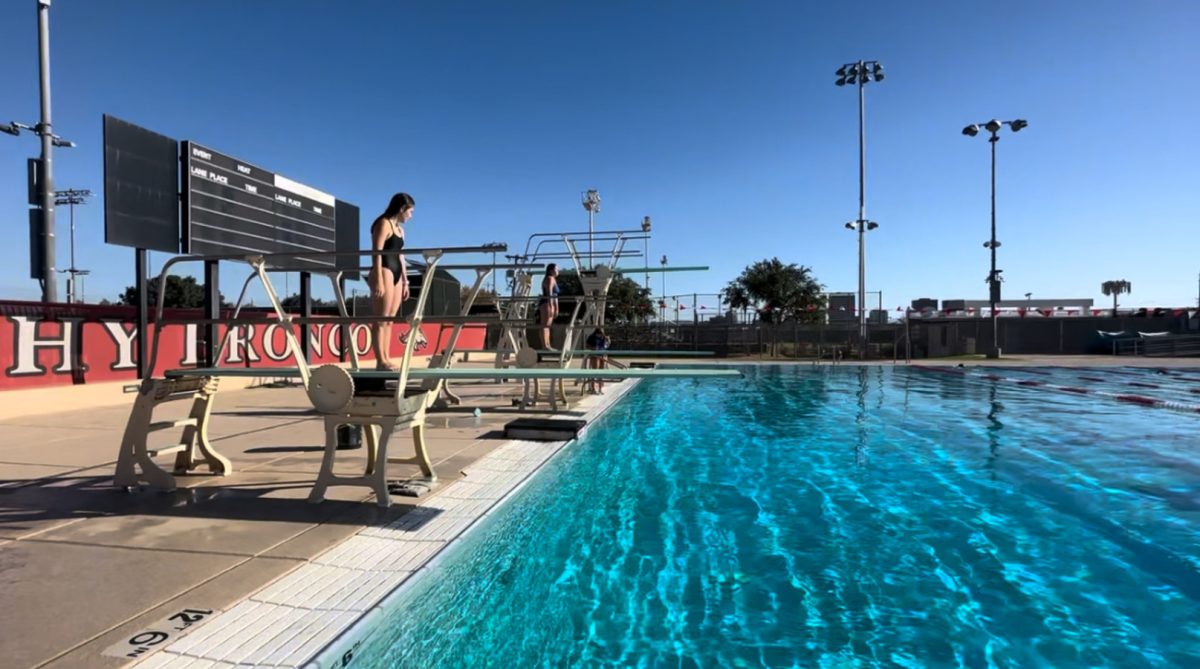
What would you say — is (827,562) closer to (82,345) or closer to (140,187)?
(140,187)

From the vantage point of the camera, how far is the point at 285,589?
2842mm

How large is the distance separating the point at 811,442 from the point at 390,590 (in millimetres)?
6158

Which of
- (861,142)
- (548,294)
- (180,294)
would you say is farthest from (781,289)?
(180,294)

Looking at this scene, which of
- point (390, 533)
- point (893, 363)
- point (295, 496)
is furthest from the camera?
point (893, 363)

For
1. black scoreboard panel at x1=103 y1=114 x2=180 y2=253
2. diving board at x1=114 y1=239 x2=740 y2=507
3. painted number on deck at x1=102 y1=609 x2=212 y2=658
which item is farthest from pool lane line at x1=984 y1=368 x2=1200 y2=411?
black scoreboard panel at x1=103 y1=114 x2=180 y2=253

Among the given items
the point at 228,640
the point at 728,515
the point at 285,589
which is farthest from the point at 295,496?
the point at 728,515

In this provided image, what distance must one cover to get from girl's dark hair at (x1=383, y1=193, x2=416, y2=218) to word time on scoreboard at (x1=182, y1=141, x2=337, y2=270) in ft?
15.0

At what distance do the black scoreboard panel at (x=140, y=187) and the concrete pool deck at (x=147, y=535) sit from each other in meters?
3.86

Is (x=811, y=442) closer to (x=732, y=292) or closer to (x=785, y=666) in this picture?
(x=785, y=666)

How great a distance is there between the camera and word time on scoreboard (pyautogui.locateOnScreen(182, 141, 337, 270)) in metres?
10.4

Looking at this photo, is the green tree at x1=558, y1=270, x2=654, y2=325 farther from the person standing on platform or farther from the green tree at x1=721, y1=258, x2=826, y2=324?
the person standing on platform

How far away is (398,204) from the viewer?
17.5 feet

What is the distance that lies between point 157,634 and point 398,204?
12.3 ft

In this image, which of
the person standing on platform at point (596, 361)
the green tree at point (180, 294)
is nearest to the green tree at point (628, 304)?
the person standing on platform at point (596, 361)
